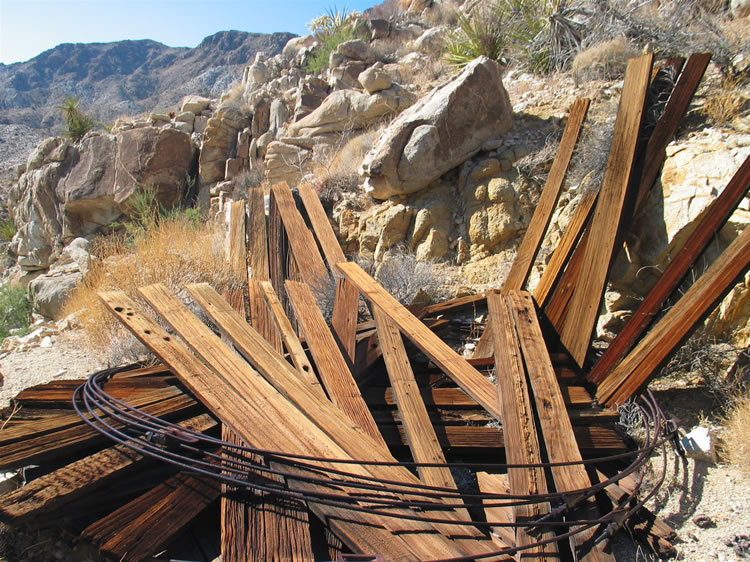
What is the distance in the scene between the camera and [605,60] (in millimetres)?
5750

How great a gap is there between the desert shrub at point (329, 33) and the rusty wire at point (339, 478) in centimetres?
1107

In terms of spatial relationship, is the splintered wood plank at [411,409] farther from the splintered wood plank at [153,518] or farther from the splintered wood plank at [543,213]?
the splintered wood plank at [543,213]

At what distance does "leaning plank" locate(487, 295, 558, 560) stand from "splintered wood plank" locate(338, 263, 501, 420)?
10cm

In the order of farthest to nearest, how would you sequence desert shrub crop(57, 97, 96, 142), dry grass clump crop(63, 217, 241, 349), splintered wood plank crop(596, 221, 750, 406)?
desert shrub crop(57, 97, 96, 142)
dry grass clump crop(63, 217, 241, 349)
splintered wood plank crop(596, 221, 750, 406)

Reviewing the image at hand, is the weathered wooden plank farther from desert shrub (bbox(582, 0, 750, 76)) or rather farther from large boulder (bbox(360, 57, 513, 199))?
desert shrub (bbox(582, 0, 750, 76))

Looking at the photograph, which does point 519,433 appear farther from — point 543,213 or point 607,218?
point 543,213

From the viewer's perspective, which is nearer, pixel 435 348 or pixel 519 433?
pixel 519 433

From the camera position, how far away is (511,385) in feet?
8.37

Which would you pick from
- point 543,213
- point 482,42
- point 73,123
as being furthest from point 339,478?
point 73,123

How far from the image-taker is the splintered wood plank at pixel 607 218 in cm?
Result: 308

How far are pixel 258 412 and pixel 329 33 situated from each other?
43.5ft

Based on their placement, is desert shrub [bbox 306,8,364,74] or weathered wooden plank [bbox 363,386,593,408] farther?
desert shrub [bbox 306,8,364,74]

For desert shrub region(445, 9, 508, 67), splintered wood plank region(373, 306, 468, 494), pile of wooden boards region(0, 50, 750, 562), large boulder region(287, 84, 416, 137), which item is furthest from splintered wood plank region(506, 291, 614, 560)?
large boulder region(287, 84, 416, 137)

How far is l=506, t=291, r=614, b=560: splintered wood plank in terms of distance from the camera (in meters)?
1.95
